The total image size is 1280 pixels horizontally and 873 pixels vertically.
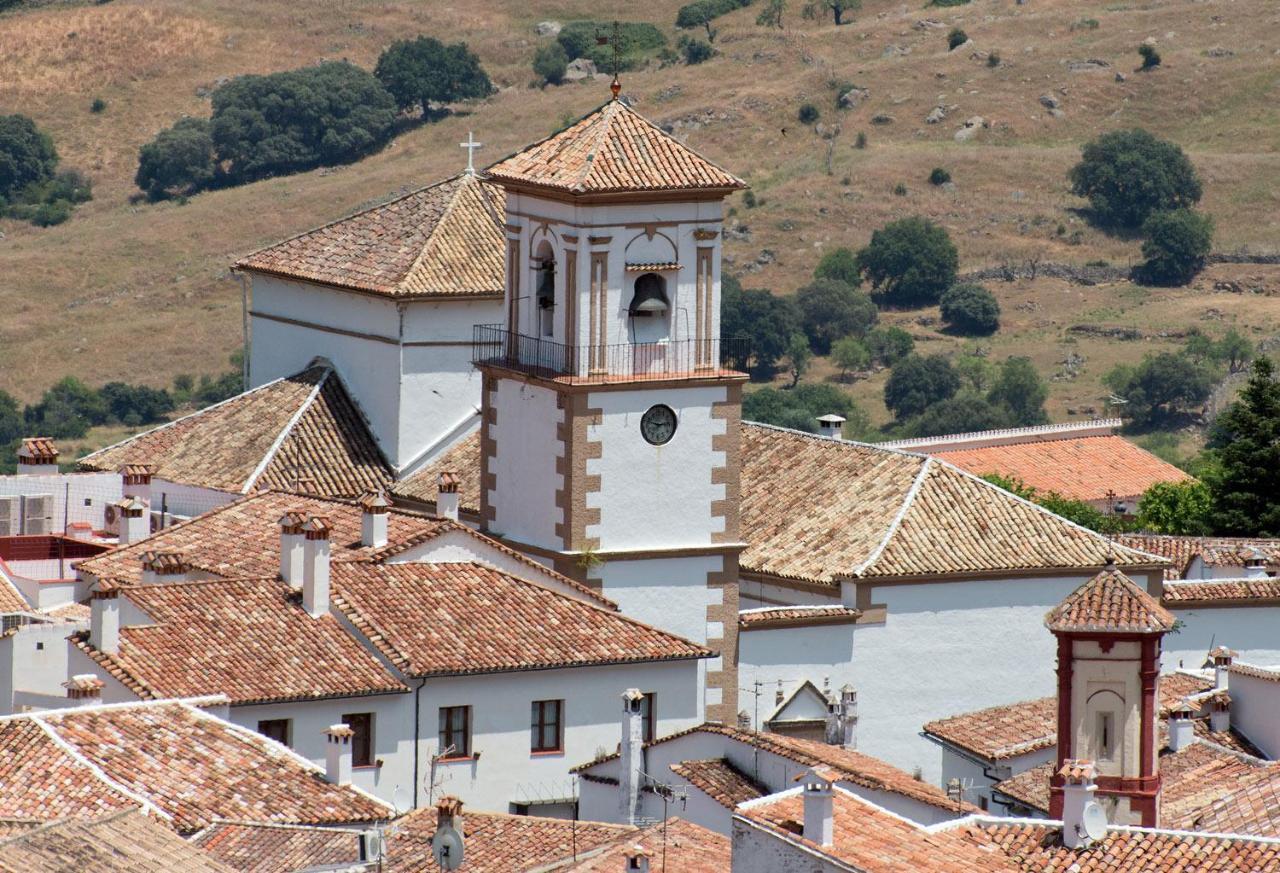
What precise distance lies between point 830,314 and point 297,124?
123 feet

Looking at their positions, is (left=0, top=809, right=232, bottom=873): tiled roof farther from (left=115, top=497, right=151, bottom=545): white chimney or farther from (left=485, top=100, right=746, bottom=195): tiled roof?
(left=115, top=497, right=151, bottom=545): white chimney

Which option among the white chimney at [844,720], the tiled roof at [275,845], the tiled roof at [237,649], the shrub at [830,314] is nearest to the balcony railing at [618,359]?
the white chimney at [844,720]

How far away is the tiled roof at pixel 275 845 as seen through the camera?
34.5 m

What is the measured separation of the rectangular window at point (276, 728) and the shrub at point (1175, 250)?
105674 millimetres

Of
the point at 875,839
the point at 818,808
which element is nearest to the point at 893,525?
the point at 875,839

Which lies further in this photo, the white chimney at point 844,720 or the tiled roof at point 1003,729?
the white chimney at point 844,720

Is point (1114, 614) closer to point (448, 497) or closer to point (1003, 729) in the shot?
point (1003, 729)

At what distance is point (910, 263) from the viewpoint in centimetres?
14638

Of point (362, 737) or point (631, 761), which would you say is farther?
point (362, 737)

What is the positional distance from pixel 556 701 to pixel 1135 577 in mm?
10004

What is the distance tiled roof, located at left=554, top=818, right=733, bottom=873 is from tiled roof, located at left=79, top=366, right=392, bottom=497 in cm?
1897

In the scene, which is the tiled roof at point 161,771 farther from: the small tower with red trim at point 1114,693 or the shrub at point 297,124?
the shrub at point 297,124

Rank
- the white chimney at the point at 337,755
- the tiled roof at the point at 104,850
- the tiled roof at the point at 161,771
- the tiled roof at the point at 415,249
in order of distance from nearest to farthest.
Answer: the tiled roof at the point at 104,850 → the tiled roof at the point at 161,771 → the white chimney at the point at 337,755 → the tiled roof at the point at 415,249

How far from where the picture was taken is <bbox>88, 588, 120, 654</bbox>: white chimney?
42.8m
